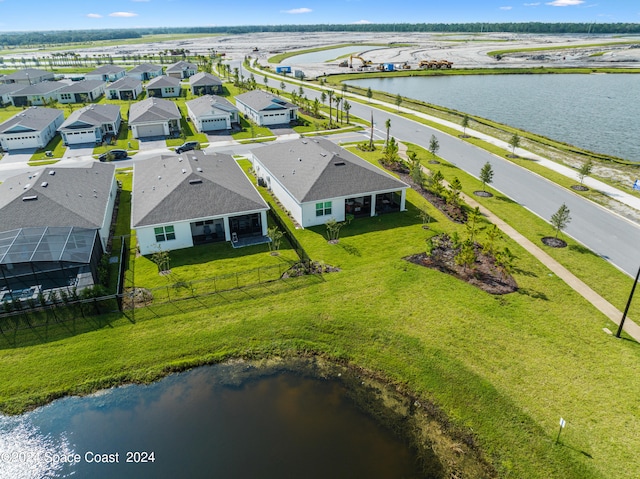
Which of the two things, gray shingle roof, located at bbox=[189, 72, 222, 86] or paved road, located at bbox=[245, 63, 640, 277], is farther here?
gray shingle roof, located at bbox=[189, 72, 222, 86]

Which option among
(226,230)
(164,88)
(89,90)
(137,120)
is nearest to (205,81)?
(164,88)

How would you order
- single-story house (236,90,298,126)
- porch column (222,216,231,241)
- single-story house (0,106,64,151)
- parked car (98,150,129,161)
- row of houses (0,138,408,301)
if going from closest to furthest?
row of houses (0,138,408,301) < porch column (222,216,231,241) < parked car (98,150,129,161) < single-story house (0,106,64,151) < single-story house (236,90,298,126)

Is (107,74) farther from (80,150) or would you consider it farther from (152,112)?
(80,150)

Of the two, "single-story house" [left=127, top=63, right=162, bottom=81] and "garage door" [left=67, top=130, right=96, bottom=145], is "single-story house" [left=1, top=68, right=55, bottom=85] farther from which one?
"garage door" [left=67, top=130, right=96, bottom=145]

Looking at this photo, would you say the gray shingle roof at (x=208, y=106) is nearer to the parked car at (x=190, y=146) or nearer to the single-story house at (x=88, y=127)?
the parked car at (x=190, y=146)

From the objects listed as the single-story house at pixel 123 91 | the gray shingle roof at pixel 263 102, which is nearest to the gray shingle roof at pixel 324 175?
the gray shingle roof at pixel 263 102

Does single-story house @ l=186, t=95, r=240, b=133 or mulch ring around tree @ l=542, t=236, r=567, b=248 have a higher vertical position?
single-story house @ l=186, t=95, r=240, b=133

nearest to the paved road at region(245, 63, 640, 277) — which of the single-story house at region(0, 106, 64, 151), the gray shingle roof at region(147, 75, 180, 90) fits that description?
the single-story house at region(0, 106, 64, 151)

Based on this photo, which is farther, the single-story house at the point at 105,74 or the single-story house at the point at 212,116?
the single-story house at the point at 105,74
